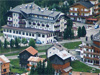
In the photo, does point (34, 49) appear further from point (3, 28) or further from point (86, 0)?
point (86, 0)

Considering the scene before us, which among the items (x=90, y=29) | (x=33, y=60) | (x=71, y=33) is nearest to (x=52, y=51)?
(x=33, y=60)

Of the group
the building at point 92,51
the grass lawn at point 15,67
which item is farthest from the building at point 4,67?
the building at point 92,51

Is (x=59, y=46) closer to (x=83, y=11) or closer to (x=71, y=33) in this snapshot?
(x=71, y=33)

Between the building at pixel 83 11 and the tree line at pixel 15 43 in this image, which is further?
the building at pixel 83 11

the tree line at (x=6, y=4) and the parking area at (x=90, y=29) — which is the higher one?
the tree line at (x=6, y=4)

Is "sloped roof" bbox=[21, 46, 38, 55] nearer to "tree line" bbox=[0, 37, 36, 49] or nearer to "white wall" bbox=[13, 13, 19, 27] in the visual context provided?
"tree line" bbox=[0, 37, 36, 49]

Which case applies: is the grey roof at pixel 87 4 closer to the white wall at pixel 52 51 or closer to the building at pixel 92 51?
the building at pixel 92 51

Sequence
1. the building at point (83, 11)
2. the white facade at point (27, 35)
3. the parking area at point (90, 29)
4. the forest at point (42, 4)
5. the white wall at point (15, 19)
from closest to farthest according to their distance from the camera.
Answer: the parking area at point (90, 29)
the white facade at point (27, 35)
the white wall at point (15, 19)
the building at point (83, 11)
the forest at point (42, 4)
